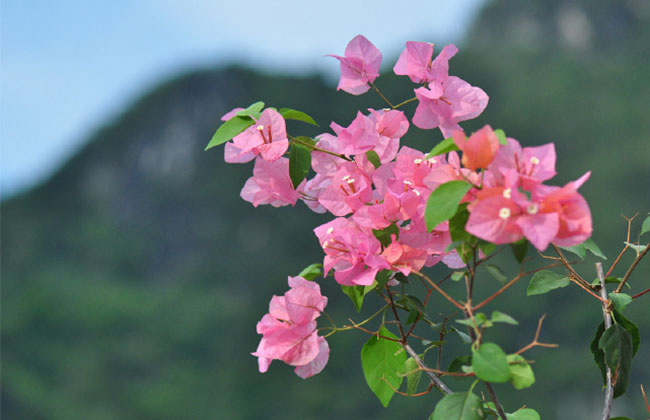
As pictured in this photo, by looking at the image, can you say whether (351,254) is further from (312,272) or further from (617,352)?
(617,352)

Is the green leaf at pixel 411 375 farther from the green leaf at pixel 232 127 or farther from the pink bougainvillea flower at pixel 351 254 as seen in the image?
the green leaf at pixel 232 127

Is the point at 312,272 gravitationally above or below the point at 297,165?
below

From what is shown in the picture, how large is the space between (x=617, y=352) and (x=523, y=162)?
0.19 metres

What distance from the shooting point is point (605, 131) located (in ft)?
75.9

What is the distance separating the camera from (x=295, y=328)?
50 centimetres

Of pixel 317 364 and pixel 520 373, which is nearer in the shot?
pixel 520 373

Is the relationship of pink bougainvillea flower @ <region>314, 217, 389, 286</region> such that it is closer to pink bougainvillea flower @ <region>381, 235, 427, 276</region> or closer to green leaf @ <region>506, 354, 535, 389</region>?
pink bougainvillea flower @ <region>381, 235, 427, 276</region>

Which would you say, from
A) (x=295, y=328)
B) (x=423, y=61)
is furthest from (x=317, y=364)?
(x=423, y=61)

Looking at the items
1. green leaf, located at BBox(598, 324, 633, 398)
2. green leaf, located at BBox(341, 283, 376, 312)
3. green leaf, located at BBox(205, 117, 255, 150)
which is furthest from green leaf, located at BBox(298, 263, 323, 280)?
green leaf, located at BBox(598, 324, 633, 398)

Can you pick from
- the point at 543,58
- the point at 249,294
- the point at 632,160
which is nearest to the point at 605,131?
the point at 632,160

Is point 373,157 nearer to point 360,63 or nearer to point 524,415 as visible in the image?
point 360,63

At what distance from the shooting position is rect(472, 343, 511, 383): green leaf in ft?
1.22

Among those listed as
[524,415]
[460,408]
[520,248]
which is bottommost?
[524,415]

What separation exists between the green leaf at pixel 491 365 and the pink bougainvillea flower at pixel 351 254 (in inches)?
4.5
